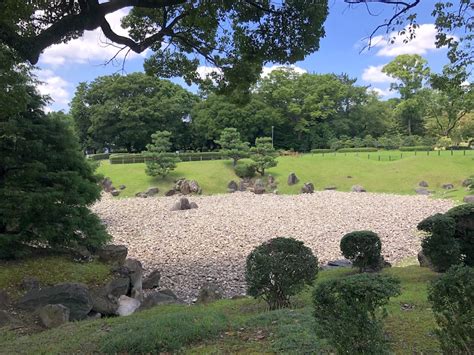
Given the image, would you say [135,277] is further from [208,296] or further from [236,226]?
[236,226]

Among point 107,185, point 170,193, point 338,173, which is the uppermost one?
point 338,173

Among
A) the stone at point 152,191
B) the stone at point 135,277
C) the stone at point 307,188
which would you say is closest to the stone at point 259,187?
the stone at point 307,188

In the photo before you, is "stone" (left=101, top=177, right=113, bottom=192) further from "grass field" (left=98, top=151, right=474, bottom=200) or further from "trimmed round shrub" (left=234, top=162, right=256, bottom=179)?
"trimmed round shrub" (left=234, top=162, right=256, bottom=179)

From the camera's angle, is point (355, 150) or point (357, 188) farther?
→ point (355, 150)

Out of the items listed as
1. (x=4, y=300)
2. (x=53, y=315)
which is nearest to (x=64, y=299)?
(x=53, y=315)

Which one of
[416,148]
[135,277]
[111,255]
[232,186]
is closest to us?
[135,277]

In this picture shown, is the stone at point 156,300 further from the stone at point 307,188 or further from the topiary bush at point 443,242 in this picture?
the stone at point 307,188

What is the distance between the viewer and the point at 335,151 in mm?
45938

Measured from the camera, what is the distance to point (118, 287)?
8555 mm

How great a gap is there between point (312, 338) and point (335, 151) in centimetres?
4364

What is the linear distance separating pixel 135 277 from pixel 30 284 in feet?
7.09

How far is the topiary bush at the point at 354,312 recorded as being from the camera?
9.25ft

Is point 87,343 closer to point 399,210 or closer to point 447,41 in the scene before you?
point 447,41

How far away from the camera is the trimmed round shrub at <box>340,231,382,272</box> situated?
28.1ft
